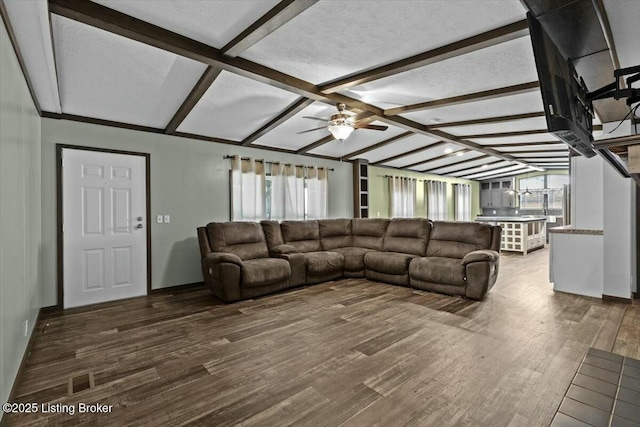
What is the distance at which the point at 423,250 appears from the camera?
202 inches

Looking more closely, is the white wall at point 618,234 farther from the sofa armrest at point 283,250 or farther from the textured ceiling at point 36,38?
the textured ceiling at point 36,38

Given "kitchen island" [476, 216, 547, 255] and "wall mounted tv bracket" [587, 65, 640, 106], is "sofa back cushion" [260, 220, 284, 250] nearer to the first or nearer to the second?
"wall mounted tv bracket" [587, 65, 640, 106]

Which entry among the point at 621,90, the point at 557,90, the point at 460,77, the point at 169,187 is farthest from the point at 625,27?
the point at 169,187

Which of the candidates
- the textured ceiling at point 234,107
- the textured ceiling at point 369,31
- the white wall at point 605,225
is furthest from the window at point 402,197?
the textured ceiling at point 369,31

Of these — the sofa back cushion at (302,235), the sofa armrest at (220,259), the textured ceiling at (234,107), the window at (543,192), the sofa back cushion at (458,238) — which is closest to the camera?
the textured ceiling at (234,107)

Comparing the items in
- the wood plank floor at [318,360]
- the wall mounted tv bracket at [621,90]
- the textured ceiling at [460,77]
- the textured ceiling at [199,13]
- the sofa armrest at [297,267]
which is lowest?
the wood plank floor at [318,360]

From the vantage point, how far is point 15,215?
87.3 inches

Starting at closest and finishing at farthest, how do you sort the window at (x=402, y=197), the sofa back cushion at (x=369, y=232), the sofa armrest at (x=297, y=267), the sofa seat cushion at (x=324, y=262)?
1. the sofa armrest at (x=297, y=267)
2. the sofa seat cushion at (x=324, y=262)
3. the sofa back cushion at (x=369, y=232)
4. the window at (x=402, y=197)

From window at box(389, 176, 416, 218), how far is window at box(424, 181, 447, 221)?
0.75m

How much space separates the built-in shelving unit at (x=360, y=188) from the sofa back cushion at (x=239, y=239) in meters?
2.98

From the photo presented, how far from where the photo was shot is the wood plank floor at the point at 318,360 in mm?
1871

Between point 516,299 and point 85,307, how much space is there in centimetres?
545

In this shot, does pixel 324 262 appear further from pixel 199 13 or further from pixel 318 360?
pixel 199 13

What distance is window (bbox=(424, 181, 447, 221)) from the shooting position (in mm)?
9695
